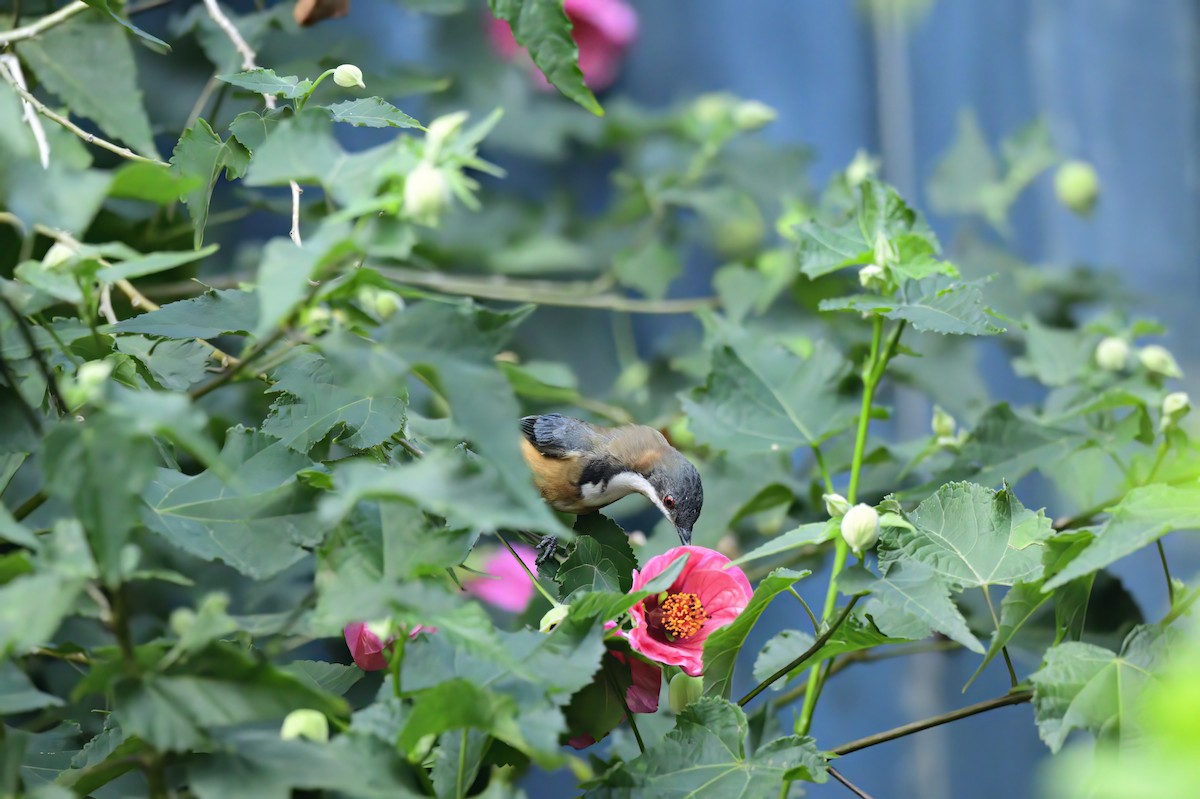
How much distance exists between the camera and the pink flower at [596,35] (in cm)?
164

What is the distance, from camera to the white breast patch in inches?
37.2

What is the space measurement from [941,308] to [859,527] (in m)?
0.20

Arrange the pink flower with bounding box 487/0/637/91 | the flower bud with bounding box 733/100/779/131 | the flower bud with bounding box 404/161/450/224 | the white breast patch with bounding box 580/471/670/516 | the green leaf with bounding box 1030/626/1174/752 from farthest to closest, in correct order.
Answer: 1. the pink flower with bounding box 487/0/637/91
2. the flower bud with bounding box 733/100/779/131
3. the white breast patch with bounding box 580/471/670/516
4. the green leaf with bounding box 1030/626/1174/752
5. the flower bud with bounding box 404/161/450/224

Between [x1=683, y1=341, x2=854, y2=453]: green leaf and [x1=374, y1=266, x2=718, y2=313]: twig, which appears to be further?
[x1=374, y1=266, x2=718, y2=313]: twig

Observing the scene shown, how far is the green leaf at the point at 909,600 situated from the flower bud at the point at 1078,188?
3.31 feet

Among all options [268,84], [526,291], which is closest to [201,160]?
[268,84]

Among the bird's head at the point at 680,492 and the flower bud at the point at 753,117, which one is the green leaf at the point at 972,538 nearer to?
the bird's head at the point at 680,492

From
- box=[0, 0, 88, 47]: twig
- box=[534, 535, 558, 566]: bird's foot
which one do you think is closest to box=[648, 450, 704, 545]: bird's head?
box=[534, 535, 558, 566]: bird's foot

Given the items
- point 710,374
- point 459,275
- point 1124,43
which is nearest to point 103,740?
point 710,374

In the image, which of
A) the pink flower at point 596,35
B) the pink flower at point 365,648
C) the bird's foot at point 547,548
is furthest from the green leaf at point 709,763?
the pink flower at point 596,35

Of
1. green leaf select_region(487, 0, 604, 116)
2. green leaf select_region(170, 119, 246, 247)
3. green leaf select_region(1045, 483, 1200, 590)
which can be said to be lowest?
green leaf select_region(1045, 483, 1200, 590)

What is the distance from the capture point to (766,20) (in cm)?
186

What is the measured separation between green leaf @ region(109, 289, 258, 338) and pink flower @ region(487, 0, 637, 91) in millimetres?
1094

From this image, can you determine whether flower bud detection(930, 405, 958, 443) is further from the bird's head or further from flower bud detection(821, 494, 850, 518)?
flower bud detection(821, 494, 850, 518)
